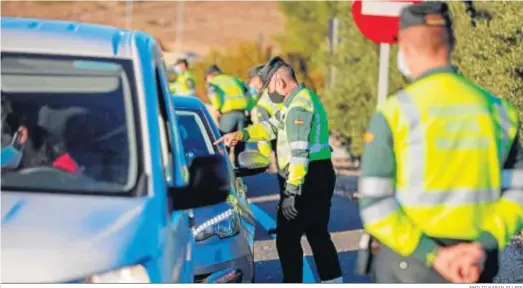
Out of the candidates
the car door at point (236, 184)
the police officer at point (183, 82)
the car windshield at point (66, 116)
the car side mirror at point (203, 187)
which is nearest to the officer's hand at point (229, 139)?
the car door at point (236, 184)

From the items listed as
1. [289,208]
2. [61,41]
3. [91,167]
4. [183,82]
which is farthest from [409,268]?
[183,82]

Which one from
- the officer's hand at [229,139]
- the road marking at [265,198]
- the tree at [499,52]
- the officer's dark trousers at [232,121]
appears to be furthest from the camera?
the officer's dark trousers at [232,121]

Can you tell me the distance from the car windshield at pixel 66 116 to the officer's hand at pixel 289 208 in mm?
2997

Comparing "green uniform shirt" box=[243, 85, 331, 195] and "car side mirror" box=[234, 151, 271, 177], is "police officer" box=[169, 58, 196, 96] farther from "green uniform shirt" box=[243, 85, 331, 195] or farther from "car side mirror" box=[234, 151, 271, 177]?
"green uniform shirt" box=[243, 85, 331, 195]

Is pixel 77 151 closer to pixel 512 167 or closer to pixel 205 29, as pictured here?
pixel 512 167

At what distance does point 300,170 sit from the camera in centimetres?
778

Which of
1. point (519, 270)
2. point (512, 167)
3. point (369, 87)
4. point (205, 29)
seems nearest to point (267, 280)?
point (519, 270)

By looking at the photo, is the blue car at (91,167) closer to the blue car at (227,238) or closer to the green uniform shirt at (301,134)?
the blue car at (227,238)

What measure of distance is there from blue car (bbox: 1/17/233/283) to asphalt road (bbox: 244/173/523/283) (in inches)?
83.5

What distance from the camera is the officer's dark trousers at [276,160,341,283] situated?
26.5 ft

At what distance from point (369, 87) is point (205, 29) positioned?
7857 cm

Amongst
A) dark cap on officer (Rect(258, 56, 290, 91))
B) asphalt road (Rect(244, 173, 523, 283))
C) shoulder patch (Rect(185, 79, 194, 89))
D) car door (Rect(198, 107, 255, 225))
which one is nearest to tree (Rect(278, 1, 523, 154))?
asphalt road (Rect(244, 173, 523, 283))

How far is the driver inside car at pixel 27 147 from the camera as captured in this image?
4871 millimetres

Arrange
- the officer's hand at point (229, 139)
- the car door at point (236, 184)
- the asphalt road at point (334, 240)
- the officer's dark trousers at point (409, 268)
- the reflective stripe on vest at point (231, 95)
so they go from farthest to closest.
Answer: the reflective stripe on vest at point (231, 95), the asphalt road at point (334, 240), the officer's hand at point (229, 139), the car door at point (236, 184), the officer's dark trousers at point (409, 268)
